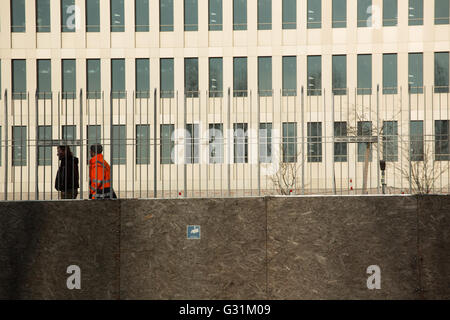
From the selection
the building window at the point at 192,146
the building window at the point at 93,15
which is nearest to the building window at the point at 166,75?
the building window at the point at 93,15

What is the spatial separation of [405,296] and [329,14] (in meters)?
28.4

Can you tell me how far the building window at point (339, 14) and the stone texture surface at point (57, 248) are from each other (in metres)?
28.7

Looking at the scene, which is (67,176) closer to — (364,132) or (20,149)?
(20,149)

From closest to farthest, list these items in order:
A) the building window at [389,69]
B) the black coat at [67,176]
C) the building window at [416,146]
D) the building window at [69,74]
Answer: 1. the black coat at [67,176]
2. the building window at [416,146]
3. the building window at [389,69]
4. the building window at [69,74]

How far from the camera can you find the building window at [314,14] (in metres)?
34.8

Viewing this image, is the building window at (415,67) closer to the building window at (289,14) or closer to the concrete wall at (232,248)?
the building window at (289,14)

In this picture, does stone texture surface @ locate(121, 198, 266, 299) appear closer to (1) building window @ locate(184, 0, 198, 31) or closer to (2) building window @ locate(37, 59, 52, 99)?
(1) building window @ locate(184, 0, 198, 31)

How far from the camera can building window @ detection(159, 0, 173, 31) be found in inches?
1380

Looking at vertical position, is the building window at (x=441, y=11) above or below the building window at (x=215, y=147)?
above

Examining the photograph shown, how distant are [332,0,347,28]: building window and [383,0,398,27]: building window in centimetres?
245

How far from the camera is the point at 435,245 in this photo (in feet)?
29.2

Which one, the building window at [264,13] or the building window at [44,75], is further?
the building window at [44,75]

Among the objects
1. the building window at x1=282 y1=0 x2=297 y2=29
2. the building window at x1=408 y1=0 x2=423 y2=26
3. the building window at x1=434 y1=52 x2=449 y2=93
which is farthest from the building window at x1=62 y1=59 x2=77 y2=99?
the building window at x1=434 y1=52 x2=449 y2=93
